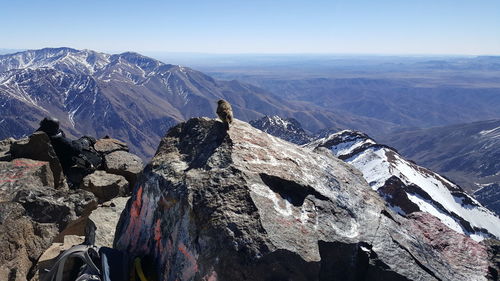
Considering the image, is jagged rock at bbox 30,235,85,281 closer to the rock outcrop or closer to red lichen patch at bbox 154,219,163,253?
the rock outcrop

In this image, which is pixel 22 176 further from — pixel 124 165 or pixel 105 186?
pixel 124 165

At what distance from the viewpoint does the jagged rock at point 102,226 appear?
9516mm

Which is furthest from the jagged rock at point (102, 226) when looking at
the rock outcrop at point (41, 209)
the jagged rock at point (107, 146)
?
the jagged rock at point (107, 146)

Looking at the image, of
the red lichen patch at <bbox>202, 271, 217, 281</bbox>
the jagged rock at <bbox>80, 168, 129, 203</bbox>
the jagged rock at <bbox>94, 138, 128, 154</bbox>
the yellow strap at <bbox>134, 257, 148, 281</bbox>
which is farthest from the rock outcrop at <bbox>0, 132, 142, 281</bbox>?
the red lichen patch at <bbox>202, 271, 217, 281</bbox>

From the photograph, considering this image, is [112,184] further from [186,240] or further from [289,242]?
[289,242]

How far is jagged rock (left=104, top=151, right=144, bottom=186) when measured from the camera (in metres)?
16.5

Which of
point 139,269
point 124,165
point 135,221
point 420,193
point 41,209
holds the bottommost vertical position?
point 420,193

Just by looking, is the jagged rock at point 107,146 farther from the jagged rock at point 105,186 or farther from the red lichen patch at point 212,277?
the red lichen patch at point 212,277

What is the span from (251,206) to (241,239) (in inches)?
33.6

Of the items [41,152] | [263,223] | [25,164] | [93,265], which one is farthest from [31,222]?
[263,223]

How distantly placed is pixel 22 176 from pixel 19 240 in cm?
378

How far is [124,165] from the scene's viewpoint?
16.9 meters

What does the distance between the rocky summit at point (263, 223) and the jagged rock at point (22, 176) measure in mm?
4876

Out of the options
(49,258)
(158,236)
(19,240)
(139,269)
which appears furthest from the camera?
(19,240)
